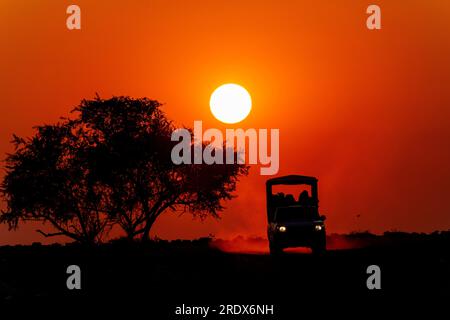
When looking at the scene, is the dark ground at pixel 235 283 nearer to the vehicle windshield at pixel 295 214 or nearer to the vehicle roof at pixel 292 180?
the vehicle windshield at pixel 295 214

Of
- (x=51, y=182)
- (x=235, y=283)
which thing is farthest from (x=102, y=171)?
(x=235, y=283)

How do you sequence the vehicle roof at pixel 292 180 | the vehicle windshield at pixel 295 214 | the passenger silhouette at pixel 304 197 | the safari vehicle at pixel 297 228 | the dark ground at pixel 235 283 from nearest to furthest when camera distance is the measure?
the dark ground at pixel 235 283 → the safari vehicle at pixel 297 228 → the vehicle windshield at pixel 295 214 → the passenger silhouette at pixel 304 197 → the vehicle roof at pixel 292 180

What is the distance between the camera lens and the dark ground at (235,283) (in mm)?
21047

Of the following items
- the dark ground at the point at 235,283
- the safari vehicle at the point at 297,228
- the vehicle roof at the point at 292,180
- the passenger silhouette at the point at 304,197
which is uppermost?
the vehicle roof at the point at 292,180

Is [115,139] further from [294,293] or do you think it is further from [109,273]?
[294,293]

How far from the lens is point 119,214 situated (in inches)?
2030

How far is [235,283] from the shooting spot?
84.7 feet

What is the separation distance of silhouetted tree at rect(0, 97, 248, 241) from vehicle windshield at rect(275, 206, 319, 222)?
1523cm

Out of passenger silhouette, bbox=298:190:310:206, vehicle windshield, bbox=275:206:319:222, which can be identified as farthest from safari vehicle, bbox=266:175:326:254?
passenger silhouette, bbox=298:190:310:206

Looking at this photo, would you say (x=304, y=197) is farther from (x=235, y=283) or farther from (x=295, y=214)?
(x=235, y=283)

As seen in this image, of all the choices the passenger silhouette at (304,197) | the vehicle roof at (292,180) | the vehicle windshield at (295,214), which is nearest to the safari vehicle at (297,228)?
the vehicle windshield at (295,214)

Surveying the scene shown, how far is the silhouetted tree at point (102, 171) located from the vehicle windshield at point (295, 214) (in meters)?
15.2

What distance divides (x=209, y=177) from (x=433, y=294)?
107 feet
